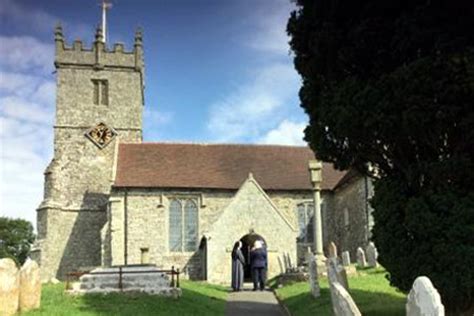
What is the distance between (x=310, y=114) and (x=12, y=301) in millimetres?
7116

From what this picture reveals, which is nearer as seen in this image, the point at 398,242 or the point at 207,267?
the point at 398,242

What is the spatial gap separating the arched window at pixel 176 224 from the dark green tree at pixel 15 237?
41082 millimetres

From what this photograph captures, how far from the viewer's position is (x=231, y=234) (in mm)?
29969

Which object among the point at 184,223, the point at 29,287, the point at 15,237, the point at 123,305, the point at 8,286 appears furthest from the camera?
the point at 15,237

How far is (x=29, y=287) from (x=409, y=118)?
857 centimetres

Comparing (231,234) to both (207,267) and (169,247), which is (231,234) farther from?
(169,247)

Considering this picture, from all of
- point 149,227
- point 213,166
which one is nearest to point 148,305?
point 149,227

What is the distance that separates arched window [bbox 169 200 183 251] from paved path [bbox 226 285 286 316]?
42.0 feet

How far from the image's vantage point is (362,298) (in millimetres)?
14812

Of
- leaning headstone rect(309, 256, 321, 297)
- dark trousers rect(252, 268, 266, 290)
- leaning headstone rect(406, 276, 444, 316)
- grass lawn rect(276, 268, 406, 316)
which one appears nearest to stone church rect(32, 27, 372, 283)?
dark trousers rect(252, 268, 266, 290)

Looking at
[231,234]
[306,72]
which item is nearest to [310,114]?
[306,72]

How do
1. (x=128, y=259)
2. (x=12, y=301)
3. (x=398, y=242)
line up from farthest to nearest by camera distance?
(x=128, y=259) → (x=12, y=301) → (x=398, y=242)

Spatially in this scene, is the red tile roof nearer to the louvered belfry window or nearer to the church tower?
the louvered belfry window

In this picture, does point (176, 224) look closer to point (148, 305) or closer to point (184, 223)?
point (184, 223)
